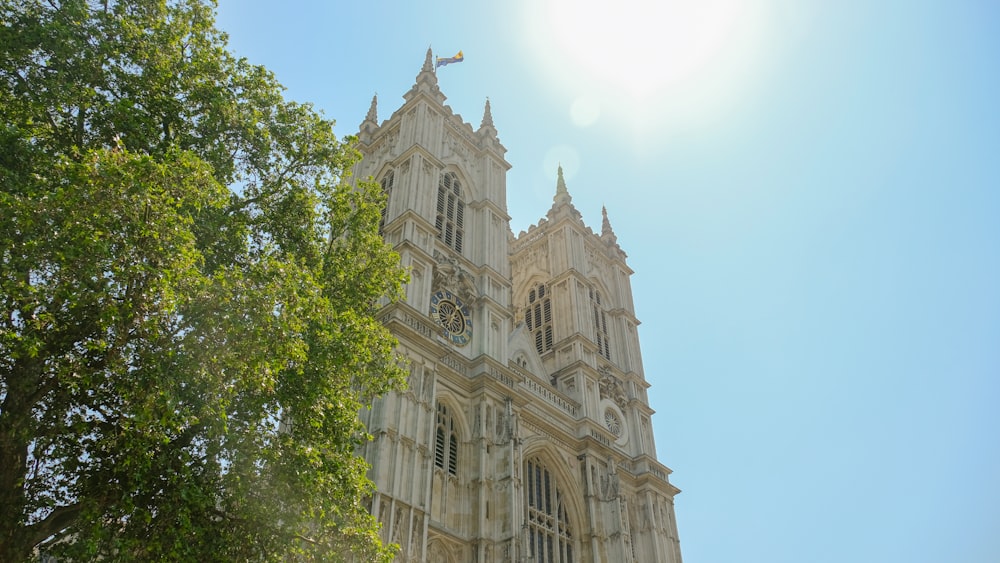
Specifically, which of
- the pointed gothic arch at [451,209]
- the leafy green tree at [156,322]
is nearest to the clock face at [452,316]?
the pointed gothic arch at [451,209]

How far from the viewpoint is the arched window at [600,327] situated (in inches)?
1528

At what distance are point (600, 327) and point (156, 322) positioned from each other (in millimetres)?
30487

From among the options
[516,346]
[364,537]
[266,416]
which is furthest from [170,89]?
[516,346]

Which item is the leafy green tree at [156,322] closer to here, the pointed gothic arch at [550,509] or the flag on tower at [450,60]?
the pointed gothic arch at [550,509]

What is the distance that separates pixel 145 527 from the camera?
11.4m

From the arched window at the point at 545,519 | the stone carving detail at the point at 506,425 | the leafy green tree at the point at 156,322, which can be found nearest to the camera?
the leafy green tree at the point at 156,322

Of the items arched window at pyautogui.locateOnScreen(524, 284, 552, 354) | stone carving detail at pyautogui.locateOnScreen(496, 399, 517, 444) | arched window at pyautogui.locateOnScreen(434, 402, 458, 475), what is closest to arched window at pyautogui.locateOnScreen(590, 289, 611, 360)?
arched window at pyautogui.locateOnScreen(524, 284, 552, 354)

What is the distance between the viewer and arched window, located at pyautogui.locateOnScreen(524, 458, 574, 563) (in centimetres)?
2738

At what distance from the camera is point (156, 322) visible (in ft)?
36.8

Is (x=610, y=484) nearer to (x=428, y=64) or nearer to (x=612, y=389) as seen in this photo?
(x=612, y=389)

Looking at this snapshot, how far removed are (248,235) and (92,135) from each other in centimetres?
323

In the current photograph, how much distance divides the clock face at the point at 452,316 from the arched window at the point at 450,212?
3359 mm

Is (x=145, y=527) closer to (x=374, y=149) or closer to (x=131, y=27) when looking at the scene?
(x=131, y=27)

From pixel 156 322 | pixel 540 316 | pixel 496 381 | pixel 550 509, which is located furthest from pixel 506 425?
pixel 156 322
